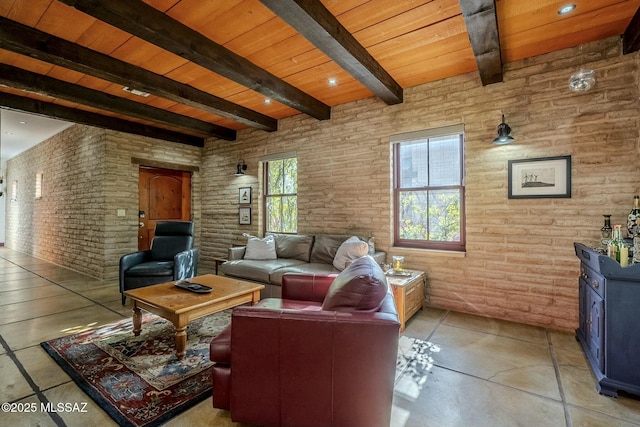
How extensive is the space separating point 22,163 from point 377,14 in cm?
1038

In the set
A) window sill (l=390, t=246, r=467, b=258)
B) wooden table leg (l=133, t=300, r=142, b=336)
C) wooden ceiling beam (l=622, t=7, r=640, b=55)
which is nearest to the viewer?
wooden ceiling beam (l=622, t=7, r=640, b=55)

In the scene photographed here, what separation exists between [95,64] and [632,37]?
4.81 m

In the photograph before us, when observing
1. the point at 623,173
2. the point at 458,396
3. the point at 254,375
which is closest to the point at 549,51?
the point at 623,173

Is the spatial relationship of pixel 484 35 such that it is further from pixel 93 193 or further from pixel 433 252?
pixel 93 193

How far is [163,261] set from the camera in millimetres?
4148

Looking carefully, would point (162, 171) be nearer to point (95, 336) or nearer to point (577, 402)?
point (95, 336)

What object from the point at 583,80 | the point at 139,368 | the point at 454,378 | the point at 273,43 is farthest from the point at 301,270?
the point at 583,80

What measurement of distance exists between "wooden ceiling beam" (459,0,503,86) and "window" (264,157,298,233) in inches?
115

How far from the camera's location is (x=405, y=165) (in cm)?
394

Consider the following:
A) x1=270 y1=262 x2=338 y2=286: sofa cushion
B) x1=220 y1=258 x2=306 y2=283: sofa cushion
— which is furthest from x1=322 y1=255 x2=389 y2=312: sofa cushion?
x1=220 y1=258 x2=306 y2=283: sofa cushion

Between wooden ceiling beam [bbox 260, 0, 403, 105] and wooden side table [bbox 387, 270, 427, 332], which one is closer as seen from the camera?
wooden ceiling beam [bbox 260, 0, 403, 105]

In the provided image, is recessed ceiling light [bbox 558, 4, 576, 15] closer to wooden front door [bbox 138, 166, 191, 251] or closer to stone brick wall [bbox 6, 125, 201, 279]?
stone brick wall [bbox 6, 125, 201, 279]

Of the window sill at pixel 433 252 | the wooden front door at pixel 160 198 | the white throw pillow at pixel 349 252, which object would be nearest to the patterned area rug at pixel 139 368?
the white throw pillow at pixel 349 252

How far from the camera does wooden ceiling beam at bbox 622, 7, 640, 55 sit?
7.73ft
